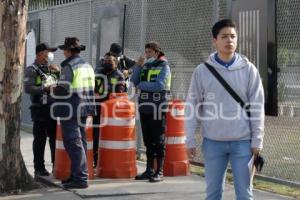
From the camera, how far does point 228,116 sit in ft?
15.7

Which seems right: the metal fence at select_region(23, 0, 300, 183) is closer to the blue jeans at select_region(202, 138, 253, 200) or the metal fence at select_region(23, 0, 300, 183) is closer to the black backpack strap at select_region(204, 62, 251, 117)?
the blue jeans at select_region(202, 138, 253, 200)

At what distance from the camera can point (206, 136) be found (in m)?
4.93

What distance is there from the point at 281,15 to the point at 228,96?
3157 mm

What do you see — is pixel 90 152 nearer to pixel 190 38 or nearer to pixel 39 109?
pixel 39 109

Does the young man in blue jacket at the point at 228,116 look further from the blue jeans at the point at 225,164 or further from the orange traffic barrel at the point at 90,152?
the orange traffic barrel at the point at 90,152

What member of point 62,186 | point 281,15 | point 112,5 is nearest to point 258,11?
point 281,15

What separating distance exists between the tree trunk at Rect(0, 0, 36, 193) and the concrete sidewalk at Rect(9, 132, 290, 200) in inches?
13.5

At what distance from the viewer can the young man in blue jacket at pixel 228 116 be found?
4.77 m

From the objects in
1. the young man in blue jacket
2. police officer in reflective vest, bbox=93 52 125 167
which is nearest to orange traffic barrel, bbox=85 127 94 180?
police officer in reflective vest, bbox=93 52 125 167

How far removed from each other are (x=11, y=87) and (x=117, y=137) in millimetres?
1724

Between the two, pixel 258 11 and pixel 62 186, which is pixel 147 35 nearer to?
pixel 258 11

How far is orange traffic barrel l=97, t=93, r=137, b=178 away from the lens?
26.8ft

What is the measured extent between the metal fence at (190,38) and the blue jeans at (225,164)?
236 centimetres

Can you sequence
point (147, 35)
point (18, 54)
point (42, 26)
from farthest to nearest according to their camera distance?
point (42, 26) < point (147, 35) < point (18, 54)
